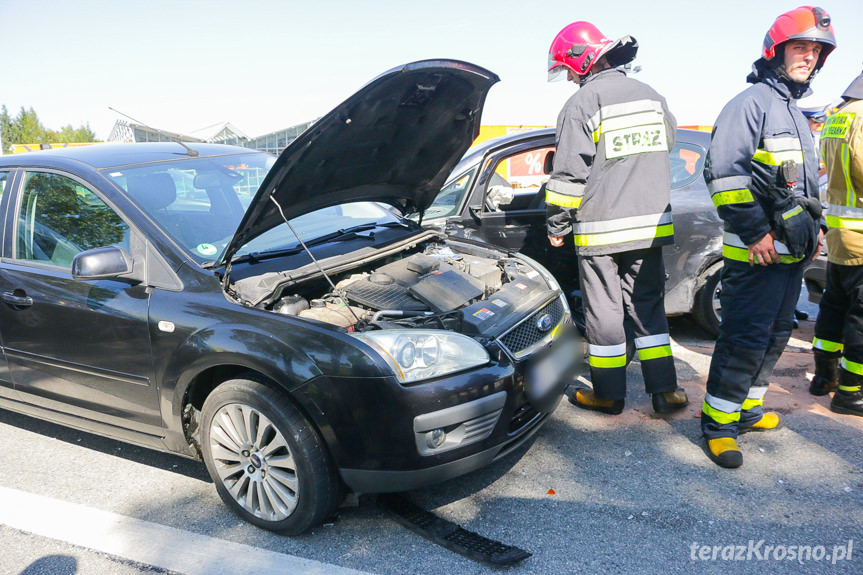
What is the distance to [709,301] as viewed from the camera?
462cm

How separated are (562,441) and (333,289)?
150cm

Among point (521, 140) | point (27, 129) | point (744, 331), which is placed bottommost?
point (744, 331)

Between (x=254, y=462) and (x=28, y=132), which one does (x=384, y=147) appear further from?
(x=28, y=132)

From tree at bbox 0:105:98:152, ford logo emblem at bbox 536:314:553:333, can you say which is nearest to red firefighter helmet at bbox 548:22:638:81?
ford logo emblem at bbox 536:314:553:333

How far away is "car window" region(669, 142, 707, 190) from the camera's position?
4.60 metres

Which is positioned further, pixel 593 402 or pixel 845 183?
pixel 593 402

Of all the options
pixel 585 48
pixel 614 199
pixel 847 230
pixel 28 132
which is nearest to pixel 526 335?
pixel 614 199

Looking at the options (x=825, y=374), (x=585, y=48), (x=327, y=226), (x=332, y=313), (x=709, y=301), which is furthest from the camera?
(x=709, y=301)

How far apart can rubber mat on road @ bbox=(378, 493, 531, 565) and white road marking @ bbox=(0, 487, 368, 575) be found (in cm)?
36

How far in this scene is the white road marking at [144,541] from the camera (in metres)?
2.39

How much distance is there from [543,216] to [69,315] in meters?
3.09

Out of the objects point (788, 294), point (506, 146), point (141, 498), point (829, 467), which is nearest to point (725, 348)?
point (788, 294)

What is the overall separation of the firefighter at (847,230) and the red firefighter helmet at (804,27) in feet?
2.13

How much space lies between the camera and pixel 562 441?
3.34m
